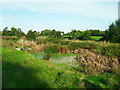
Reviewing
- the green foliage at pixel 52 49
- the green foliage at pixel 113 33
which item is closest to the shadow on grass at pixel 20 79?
the green foliage at pixel 52 49

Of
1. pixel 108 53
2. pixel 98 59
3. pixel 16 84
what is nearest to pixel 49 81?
pixel 16 84

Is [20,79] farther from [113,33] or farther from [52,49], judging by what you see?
[113,33]

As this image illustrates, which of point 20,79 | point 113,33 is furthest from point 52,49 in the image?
point 20,79

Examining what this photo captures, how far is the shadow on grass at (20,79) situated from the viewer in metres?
3.86

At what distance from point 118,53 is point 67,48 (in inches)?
223

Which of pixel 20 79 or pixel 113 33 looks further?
pixel 113 33

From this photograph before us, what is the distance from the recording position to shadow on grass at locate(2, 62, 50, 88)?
386cm

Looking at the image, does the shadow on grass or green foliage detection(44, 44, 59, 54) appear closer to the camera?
the shadow on grass

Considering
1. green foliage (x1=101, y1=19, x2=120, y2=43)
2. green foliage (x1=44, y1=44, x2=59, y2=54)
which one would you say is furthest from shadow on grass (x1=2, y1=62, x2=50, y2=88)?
green foliage (x1=101, y1=19, x2=120, y2=43)

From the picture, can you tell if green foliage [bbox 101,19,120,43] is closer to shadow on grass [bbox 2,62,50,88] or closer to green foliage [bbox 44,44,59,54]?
green foliage [bbox 44,44,59,54]

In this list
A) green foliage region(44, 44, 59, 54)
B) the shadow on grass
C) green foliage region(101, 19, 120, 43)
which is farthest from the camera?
green foliage region(101, 19, 120, 43)

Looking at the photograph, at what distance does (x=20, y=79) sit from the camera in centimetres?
418

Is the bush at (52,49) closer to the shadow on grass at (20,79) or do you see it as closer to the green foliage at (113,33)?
the green foliage at (113,33)

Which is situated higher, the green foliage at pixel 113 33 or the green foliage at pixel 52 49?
the green foliage at pixel 113 33
